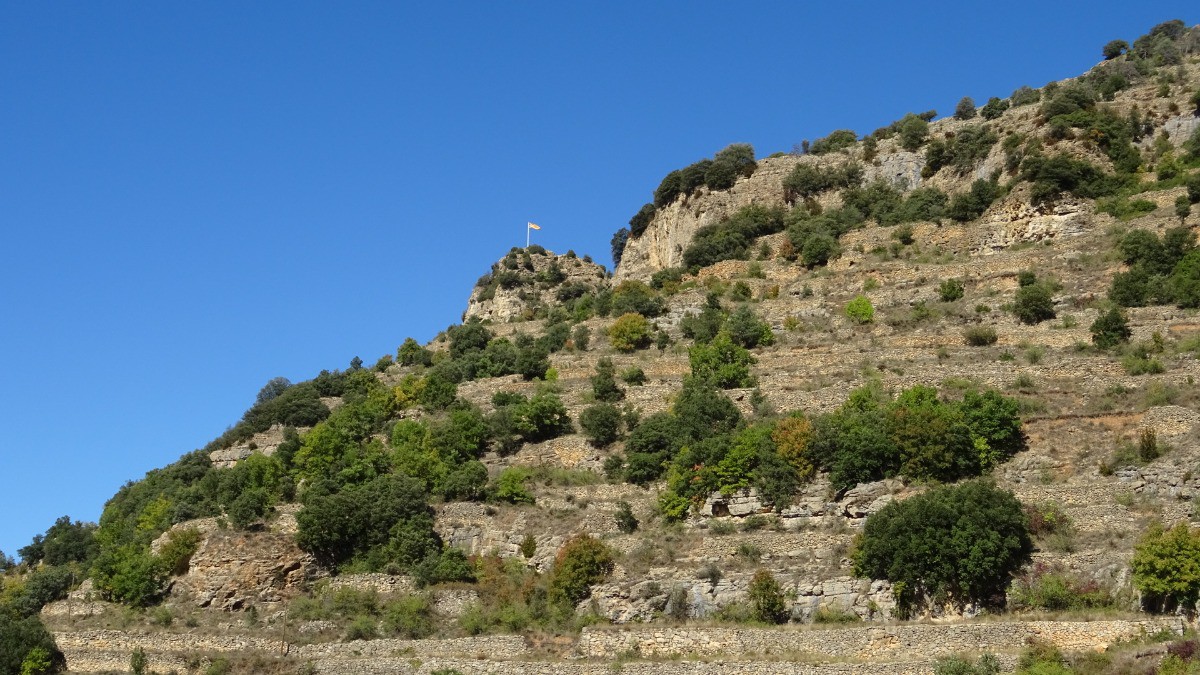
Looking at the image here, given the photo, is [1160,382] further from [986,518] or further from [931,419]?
[986,518]

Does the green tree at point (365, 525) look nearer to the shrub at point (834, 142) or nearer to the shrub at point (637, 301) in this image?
the shrub at point (637, 301)

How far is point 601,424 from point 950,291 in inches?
641

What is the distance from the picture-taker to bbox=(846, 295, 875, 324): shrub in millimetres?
56750

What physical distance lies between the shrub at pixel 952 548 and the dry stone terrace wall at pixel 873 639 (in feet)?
5.56

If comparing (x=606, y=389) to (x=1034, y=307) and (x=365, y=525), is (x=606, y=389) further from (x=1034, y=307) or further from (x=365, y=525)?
(x=1034, y=307)

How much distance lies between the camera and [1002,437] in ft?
139

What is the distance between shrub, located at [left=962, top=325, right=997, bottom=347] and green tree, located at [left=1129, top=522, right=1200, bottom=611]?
1852 cm

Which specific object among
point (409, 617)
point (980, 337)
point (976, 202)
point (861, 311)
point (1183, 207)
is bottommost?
point (409, 617)

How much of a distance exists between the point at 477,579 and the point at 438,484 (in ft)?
19.1

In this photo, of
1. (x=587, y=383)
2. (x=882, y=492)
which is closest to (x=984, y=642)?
(x=882, y=492)

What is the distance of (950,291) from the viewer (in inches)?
2229

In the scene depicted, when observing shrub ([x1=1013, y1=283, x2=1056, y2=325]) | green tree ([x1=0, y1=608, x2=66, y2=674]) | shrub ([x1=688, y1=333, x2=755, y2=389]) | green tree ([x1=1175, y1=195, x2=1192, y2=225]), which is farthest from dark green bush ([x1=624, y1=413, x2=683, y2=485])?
green tree ([x1=1175, y1=195, x2=1192, y2=225])

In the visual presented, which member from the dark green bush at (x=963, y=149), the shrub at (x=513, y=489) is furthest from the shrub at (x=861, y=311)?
the shrub at (x=513, y=489)

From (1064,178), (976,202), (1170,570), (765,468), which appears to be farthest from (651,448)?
(1064,178)
